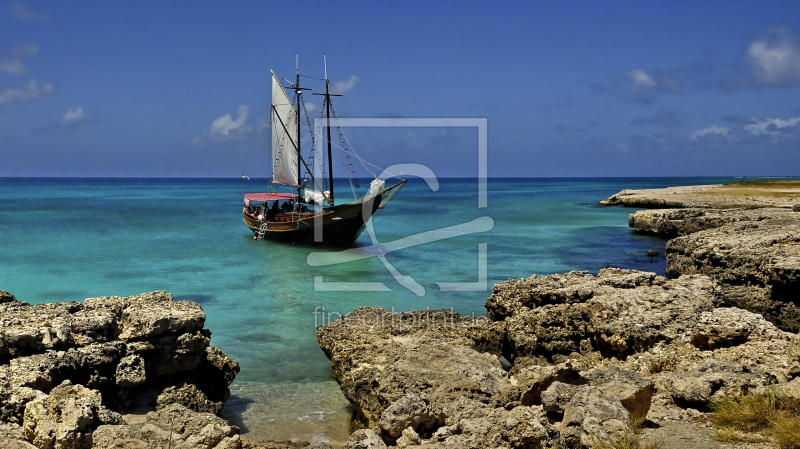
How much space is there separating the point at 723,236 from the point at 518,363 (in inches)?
313

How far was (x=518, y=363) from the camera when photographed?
7.90 m

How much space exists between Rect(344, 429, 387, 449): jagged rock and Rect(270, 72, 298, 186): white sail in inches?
1095

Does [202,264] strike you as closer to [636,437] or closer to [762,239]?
[762,239]

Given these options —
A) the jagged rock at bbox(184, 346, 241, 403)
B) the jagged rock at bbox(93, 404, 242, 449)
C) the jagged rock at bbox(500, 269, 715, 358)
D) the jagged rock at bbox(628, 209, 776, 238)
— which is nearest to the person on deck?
the jagged rock at bbox(628, 209, 776, 238)

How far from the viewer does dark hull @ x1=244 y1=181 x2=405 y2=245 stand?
2703cm

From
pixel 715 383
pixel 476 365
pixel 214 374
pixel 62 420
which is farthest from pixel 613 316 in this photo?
pixel 62 420

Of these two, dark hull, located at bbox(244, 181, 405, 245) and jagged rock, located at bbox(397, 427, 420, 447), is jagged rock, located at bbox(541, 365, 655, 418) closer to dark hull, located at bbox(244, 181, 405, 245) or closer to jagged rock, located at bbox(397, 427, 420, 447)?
jagged rock, located at bbox(397, 427, 420, 447)

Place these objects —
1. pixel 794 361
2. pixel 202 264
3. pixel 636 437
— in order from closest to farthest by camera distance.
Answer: pixel 636 437 < pixel 794 361 < pixel 202 264

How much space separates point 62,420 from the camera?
4.81 metres

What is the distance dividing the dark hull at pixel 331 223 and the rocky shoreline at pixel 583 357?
17270 mm

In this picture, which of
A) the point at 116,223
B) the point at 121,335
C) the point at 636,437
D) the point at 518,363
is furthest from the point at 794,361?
the point at 116,223

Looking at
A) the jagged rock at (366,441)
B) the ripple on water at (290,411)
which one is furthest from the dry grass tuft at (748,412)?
the ripple on water at (290,411)

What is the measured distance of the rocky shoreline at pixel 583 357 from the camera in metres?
5.04

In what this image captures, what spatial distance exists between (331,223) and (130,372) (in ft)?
69.5
